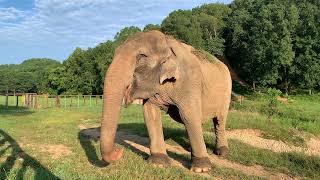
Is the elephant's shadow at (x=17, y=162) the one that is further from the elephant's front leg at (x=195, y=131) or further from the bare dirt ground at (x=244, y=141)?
the elephant's front leg at (x=195, y=131)

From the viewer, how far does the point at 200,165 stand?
9.80 meters

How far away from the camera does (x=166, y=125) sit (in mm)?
18578

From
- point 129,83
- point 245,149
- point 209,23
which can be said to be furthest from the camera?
point 209,23

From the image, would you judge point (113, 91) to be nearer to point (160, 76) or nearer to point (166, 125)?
point (160, 76)

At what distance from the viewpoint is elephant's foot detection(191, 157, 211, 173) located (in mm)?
9750

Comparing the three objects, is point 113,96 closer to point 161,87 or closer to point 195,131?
point 161,87

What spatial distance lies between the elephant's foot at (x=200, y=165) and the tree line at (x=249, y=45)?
35662mm

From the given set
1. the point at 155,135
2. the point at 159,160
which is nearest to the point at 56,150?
the point at 155,135

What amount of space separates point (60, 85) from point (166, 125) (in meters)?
77.1

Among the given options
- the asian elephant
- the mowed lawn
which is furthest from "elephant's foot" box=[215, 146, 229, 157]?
the asian elephant

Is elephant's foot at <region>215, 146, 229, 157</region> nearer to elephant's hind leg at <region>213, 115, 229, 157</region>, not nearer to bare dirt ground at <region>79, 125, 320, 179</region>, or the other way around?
elephant's hind leg at <region>213, 115, 229, 157</region>

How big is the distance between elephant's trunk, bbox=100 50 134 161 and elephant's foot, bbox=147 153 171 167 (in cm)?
242

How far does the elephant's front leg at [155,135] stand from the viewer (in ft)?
33.9

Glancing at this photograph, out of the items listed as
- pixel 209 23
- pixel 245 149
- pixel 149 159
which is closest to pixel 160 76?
pixel 149 159
